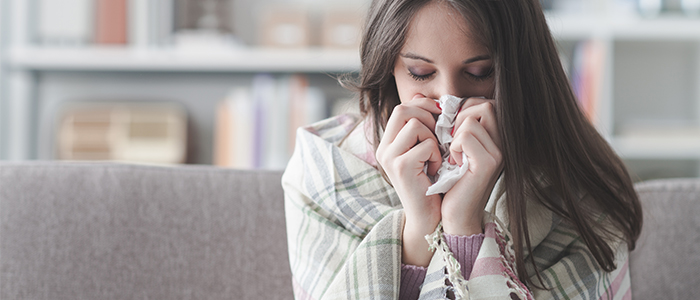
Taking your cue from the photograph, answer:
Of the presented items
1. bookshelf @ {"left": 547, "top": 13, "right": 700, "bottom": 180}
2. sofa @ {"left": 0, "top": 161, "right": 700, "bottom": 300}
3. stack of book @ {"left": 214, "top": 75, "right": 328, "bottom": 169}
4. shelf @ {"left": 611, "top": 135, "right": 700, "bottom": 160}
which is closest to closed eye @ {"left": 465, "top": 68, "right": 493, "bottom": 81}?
sofa @ {"left": 0, "top": 161, "right": 700, "bottom": 300}

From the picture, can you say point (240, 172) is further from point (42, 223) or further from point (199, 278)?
point (42, 223)

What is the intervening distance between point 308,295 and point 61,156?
1613mm

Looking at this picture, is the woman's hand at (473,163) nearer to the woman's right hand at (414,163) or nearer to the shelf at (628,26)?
the woman's right hand at (414,163)

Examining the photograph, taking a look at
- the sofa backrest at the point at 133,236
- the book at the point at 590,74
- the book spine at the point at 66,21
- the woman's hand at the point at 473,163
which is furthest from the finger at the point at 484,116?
the book spine at the point at 66,21

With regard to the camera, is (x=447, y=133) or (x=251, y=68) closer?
(x=447, y=133)

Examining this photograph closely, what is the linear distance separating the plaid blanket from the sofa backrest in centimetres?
13

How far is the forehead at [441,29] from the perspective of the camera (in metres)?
0.67

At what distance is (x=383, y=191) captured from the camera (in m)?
0.82

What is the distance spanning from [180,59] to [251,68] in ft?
0.86

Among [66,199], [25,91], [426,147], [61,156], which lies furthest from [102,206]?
[25,91]

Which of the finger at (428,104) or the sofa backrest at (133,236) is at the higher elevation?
the finger at (428,104)

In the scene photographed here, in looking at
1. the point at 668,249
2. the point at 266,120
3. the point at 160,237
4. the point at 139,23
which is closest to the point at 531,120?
the point at 668,249

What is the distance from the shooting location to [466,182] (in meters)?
0.68

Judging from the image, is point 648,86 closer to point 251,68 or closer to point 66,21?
point 251,68
